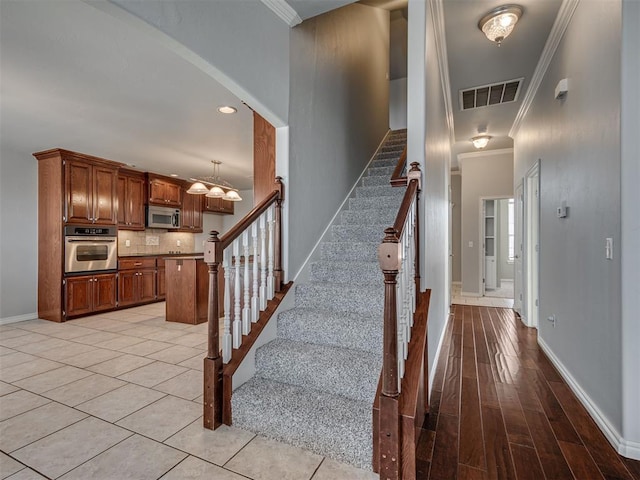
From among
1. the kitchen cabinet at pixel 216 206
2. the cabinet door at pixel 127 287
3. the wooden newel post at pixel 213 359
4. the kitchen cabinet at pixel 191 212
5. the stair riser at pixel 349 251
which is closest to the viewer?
the wooden newel post at pixel 213 359

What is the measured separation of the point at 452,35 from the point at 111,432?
430 centimetres

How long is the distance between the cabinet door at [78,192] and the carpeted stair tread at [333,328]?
14.6 ft

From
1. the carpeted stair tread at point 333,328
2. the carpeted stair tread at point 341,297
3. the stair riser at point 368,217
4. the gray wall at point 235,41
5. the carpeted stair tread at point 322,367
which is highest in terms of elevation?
the gray wall at point 235,41

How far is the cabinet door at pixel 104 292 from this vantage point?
211 inches

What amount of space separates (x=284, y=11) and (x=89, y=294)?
203 inches

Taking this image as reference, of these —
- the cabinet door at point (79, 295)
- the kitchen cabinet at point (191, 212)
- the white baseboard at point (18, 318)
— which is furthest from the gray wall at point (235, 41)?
the kitchen cabinet at point (191, 212)

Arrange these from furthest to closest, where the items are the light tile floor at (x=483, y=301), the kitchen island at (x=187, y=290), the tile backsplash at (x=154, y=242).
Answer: the tile backsplash at (x=154, y=242) → the light tile floor at (x=483, y=301) → the kitchen island at (x=187, y=290)

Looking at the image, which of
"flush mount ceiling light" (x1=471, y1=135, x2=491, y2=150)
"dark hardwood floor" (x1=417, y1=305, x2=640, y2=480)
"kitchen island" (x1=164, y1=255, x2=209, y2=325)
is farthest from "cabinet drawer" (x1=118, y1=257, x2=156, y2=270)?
"flush mount ceiling light" (x1=471, y1=135, x2=491, y2=150)

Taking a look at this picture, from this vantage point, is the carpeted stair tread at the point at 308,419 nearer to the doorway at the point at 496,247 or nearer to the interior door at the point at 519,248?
the interior door at the point at 519,248

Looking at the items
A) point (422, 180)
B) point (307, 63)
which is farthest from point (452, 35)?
point (422, 180)

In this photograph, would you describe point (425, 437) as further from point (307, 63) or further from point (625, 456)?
point (307, 63)

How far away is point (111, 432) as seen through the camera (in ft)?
6.45

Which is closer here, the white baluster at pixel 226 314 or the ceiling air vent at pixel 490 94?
the white baluster at pixel 226 314

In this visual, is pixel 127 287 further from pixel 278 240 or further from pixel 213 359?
pixel 213 359
